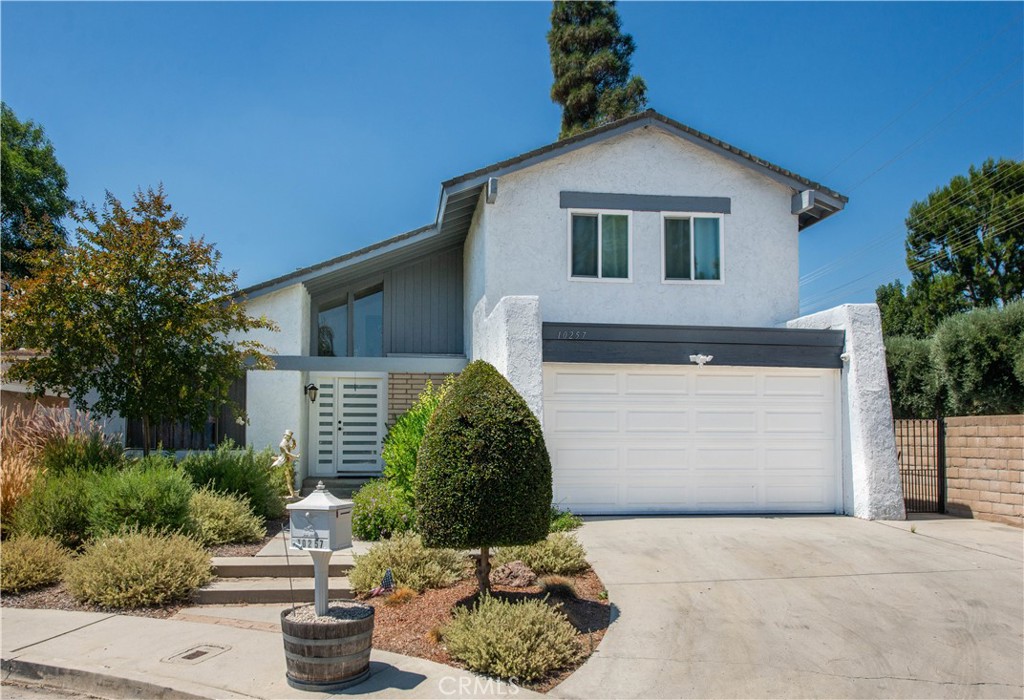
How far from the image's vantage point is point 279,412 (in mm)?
14992

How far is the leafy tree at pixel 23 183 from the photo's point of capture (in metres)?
22.8

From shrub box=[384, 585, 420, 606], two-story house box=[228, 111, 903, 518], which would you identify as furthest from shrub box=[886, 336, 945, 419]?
shrub box=[384, 585, 420, 606]

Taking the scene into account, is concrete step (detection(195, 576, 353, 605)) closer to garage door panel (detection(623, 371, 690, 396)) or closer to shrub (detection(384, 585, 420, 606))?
shrub (detection(384, 585, 420, 606))

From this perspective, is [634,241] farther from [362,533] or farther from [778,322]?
[362,533]

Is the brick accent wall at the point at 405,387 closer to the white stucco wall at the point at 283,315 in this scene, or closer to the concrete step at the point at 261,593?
the white stucco wall at the point at 283,315

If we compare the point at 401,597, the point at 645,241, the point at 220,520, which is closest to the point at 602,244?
the point at 645,241

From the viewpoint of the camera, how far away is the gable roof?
42.8ft

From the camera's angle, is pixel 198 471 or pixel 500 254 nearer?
pixel 198 471

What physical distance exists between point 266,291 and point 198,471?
4448 millimetres

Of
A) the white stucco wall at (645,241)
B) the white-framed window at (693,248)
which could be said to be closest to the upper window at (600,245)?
the white stucco wall at (645,241)

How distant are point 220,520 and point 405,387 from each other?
21.7ft

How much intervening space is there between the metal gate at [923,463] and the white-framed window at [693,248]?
4331 mm

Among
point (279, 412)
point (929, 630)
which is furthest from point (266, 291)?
point (929, 630)

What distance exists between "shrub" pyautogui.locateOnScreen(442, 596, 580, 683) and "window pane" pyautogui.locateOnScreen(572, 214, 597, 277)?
7950mm
